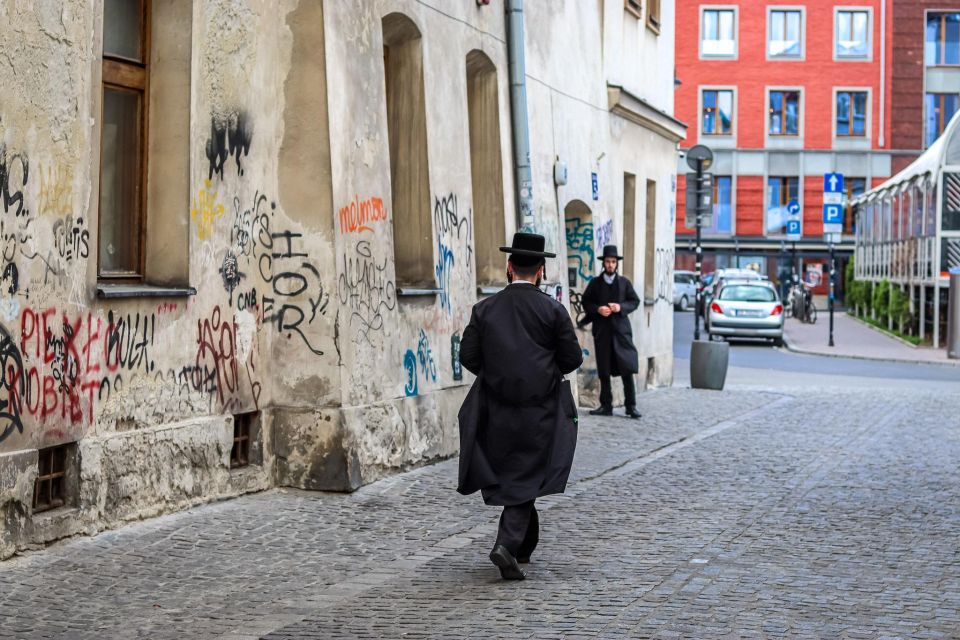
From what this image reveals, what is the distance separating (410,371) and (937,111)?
55798mm

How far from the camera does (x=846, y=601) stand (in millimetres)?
7293

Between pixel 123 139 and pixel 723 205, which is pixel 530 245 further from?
pixel 723 205

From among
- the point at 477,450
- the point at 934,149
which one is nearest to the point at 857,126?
the point at 934,149

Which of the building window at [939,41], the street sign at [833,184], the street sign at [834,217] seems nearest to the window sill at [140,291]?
the street sign at [834,217]

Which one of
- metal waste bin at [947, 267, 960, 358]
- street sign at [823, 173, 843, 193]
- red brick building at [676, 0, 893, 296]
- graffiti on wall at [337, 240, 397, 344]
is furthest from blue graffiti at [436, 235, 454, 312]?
red brick building at [676, 0, 893, 296]

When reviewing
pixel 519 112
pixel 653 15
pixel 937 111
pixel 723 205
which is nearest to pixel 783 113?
pixel 723 205

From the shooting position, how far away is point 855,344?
3788 centimetres

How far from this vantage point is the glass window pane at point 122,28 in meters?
9.66

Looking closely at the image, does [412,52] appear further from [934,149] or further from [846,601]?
[934,149]

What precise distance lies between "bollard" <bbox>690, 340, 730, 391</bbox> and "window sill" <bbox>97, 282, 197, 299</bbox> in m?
13.0

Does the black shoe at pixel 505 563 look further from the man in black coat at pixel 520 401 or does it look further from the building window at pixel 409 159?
the building window at pixel 409 159

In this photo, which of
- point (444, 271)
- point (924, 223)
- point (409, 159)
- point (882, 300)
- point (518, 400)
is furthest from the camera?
point (882, 300)

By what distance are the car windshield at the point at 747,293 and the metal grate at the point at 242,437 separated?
2873cm

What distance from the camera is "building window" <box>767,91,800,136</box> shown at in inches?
2512
